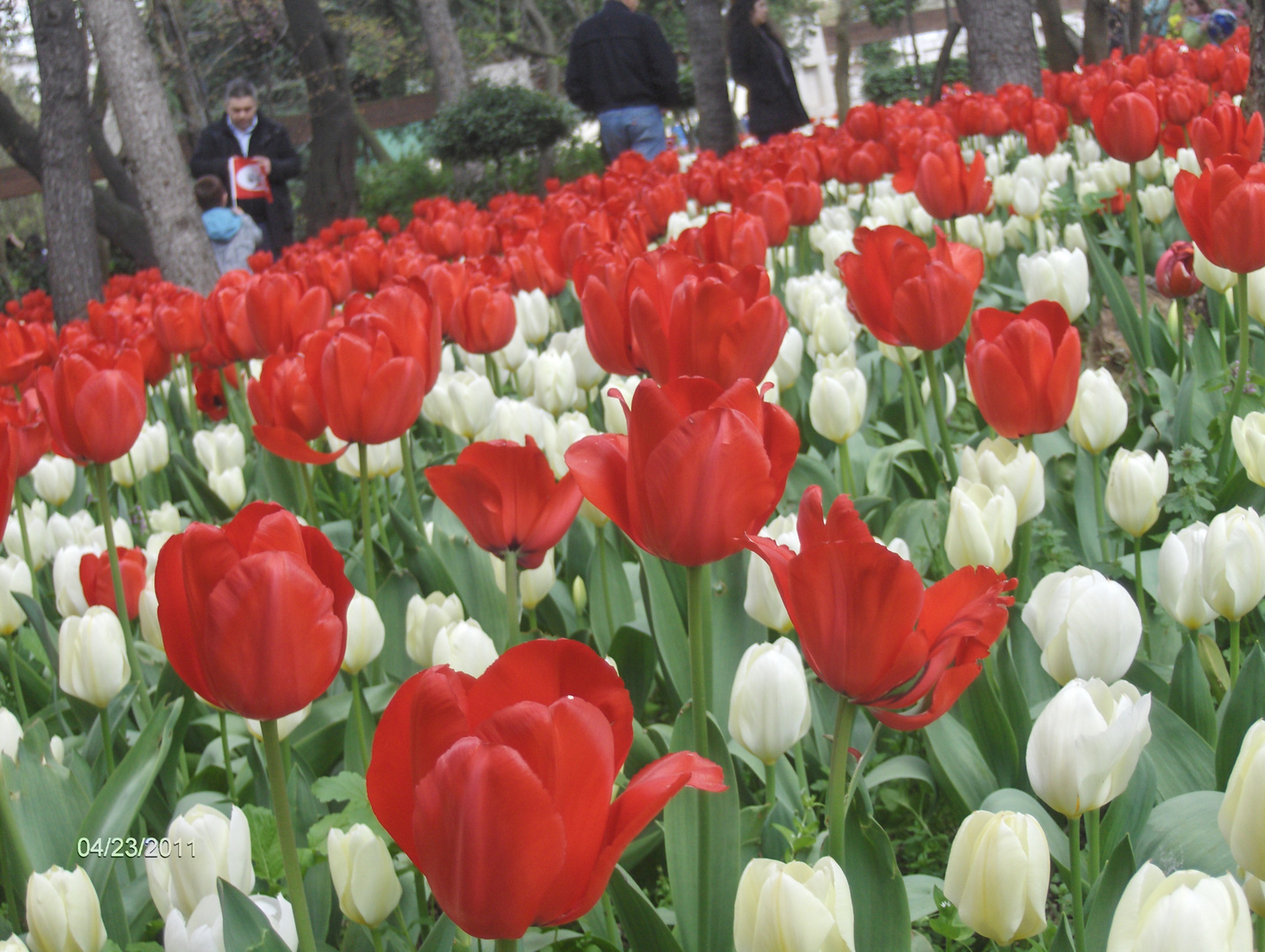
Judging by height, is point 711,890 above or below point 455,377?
below

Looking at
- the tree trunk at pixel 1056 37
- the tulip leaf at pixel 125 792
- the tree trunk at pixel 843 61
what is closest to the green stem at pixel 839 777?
the tulip leaf at pixel 125 792

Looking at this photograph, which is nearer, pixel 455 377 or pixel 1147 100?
pixel 455 377

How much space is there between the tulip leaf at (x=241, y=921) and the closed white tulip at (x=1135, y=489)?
3.98 feet

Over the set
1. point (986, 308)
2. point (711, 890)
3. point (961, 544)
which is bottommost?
point (711, 890)

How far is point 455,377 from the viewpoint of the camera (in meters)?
2.46

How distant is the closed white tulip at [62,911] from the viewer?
1.04 m

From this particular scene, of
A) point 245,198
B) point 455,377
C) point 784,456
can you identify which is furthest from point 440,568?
point 245,198

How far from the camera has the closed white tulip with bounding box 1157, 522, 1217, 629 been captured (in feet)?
4.28

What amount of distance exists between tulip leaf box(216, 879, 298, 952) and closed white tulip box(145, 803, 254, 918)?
7 cm

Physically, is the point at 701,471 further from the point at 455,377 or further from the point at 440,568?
the point at 455,377

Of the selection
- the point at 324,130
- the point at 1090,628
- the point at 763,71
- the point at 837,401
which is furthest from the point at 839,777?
the point at 324,130

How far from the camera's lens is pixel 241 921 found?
96cm

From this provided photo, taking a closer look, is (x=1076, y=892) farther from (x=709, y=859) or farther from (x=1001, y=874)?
(x=709, y=859)

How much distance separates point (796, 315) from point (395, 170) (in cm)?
1548
